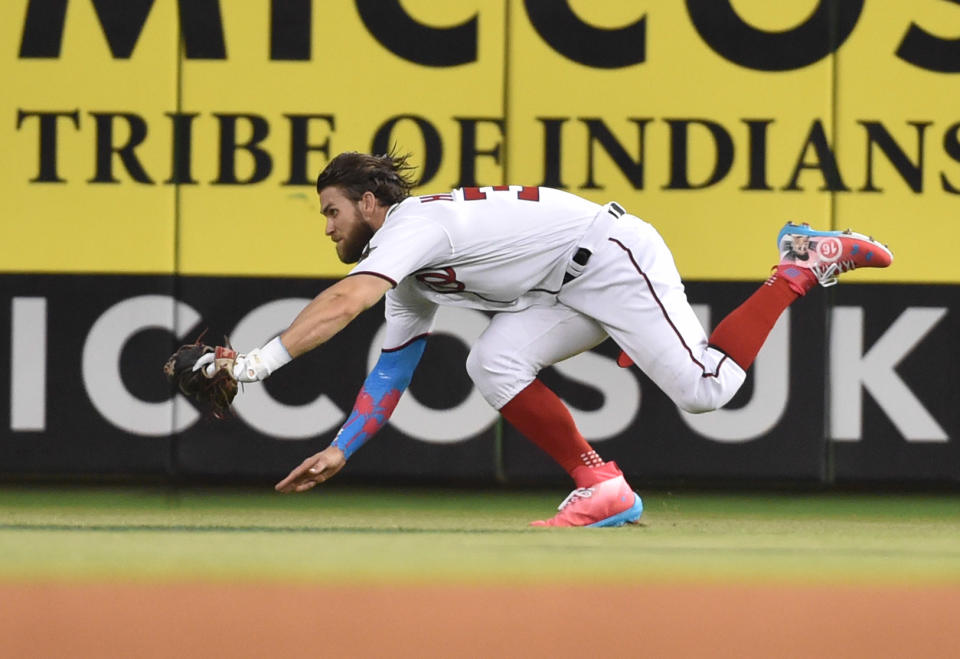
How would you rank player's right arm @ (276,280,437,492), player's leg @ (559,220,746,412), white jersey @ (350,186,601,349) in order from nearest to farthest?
1. white jersey @ (350,186,601,349)
2. player's leg @ (559,220,746,412)
3. player's right arm @ (276,280,437,492)

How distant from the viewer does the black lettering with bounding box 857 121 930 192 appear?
584 cm

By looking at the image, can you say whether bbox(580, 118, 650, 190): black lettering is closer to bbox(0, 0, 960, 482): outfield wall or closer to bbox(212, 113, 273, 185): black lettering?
bbox(0, 0, 960, 482): outfield wall

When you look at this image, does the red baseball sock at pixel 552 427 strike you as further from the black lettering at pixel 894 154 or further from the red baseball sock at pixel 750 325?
the black lettering at pixel 894 154

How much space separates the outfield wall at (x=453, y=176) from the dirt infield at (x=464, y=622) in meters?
2.96

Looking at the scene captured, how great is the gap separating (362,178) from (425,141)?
1.44 m

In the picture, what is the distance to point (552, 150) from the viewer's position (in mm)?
5848

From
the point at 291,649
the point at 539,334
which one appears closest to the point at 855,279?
the point at 539,334

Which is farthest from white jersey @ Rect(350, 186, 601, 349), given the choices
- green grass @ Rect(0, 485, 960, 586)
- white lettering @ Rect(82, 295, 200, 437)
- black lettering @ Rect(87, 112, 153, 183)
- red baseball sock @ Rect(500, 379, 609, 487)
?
black lettering @ Rect(87, 112, 153, 183)

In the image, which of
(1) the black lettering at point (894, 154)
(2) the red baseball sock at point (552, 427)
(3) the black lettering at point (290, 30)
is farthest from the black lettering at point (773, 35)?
(2) the red baseball sock at point (552, 427)

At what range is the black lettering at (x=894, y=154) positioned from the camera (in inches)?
230

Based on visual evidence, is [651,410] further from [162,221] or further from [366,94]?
[162,221]

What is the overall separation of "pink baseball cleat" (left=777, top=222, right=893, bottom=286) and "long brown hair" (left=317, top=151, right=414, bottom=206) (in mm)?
1246

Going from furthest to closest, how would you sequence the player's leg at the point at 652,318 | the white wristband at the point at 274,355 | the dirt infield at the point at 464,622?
the player's leg at the point at 652,318 < the white wristband at the point at 274,355 < the dirt infield at the point at 464,622

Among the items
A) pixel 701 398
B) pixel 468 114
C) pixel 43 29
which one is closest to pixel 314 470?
pixel 701 398
